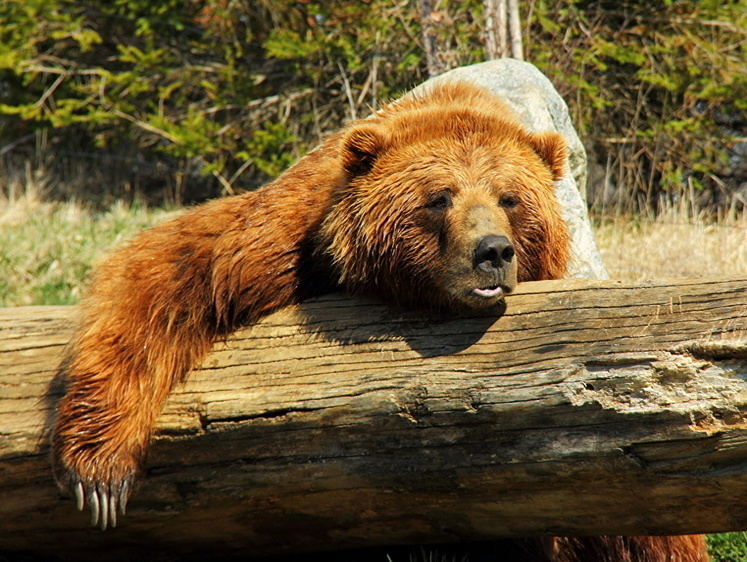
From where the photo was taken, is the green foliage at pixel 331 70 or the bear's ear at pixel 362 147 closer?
the bear's ear at pixel 362 147

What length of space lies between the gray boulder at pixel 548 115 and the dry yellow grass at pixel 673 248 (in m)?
0.70

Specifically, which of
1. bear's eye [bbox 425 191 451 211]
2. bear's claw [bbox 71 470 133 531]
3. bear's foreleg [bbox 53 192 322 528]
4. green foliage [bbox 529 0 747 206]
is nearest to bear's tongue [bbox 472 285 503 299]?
bear's eye [bbox 425 191 451 211]

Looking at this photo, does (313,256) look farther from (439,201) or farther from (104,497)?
(104,497)

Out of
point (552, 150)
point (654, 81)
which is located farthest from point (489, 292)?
point (654, 81)

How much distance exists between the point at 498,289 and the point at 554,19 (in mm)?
7705

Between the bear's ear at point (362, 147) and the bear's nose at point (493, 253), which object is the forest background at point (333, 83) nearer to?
the bear's ear at point (362, 147)

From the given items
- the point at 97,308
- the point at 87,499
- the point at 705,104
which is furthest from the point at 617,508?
the point at 705,104

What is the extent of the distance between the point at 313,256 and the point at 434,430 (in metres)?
1.21

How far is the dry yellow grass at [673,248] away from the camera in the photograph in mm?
7059

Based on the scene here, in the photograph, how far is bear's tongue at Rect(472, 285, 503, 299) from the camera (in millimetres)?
3348

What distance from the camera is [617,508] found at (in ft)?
9.90

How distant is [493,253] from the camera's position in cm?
340

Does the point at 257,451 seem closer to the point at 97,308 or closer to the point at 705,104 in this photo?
the point at 97,308

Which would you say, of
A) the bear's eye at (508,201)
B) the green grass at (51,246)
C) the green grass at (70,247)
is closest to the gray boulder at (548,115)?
the green grass at (70,247)
